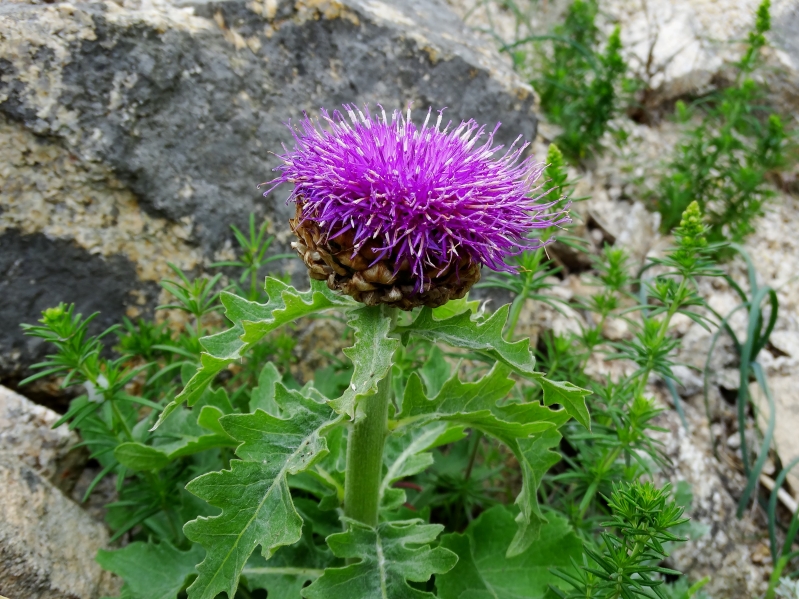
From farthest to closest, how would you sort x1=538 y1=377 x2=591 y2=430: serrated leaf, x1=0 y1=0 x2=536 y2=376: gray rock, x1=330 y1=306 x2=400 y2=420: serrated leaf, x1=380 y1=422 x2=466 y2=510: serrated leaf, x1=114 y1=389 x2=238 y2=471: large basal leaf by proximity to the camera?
x1=0 y1=0 x2=536 y2=376: gray rock < x1=380 y1=422 x2=466 y2=510: serrated leaf < x1=114 y1=389 x2=238 y2=471: large basal leaf < x1=538 y1=377 x2=591 y2=430: serrated leaf < x1=330 y1=306 x2=400 y2=420: serrated leaf

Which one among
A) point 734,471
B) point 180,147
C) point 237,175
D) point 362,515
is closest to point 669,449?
point 734,471

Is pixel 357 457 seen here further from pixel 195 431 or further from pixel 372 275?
pixel 195 431

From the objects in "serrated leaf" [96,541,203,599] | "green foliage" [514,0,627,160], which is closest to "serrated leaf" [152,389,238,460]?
"serrated leaf" [96,541,203,599]

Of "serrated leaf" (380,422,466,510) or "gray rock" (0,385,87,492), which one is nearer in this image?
"serrated leaf" (380,422,466,510)

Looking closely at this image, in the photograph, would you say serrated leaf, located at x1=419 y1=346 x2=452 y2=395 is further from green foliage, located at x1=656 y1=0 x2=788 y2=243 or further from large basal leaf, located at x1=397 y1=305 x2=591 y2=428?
green foliage, located at x1=656 y1=0 x2=788 y2=243

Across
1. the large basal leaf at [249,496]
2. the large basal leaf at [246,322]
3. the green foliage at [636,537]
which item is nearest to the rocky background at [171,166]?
the large basal leaf at [249,496]

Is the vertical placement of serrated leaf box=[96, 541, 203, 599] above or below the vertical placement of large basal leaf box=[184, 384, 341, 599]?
below

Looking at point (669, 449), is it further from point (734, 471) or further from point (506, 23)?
point (506, 23)

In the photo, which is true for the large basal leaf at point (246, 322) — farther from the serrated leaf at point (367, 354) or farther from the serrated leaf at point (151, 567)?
the serrated leaf at point (151, 567)
